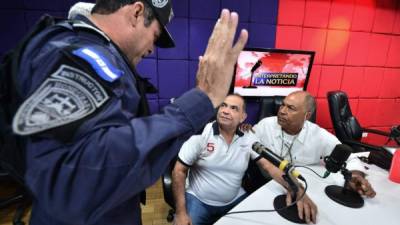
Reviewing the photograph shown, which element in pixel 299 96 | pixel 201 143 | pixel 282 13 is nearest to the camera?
pixel 201 143

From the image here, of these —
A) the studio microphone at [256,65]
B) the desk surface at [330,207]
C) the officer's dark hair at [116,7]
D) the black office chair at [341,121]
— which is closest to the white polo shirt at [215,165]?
the desk surface at [330,207]

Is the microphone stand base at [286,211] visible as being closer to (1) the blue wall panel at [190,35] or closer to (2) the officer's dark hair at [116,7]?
(2) the officer's dark hair at [116,7]

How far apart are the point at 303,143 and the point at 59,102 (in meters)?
1.78

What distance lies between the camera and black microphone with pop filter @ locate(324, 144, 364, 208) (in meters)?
1.09

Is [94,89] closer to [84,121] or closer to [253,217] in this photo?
[84,121]

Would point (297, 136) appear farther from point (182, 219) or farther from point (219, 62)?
point (219, 62)

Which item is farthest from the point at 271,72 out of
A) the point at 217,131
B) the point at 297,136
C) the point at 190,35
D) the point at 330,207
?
the point at 330,207

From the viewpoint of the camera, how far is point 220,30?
57 cm

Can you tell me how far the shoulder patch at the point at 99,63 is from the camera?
0.42 metres

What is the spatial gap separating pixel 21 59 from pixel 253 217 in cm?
98

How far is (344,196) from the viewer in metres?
1.17

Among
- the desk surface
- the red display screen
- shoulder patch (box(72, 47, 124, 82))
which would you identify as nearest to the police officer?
shoulder patch (box(72, 47, 124, 82))

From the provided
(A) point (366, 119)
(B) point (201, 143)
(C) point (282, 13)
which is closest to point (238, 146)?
(B) point (201, 143)

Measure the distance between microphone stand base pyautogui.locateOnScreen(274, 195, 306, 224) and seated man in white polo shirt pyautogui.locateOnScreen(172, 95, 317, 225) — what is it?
304 mm
